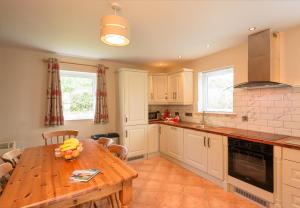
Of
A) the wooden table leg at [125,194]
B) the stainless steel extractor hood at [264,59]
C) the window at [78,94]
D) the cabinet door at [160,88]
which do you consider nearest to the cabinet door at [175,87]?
the cabinet door at [160,88]

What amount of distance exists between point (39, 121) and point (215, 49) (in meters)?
3.54

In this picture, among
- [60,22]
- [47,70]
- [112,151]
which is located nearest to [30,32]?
[60,22]

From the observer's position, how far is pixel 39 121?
3.12 m

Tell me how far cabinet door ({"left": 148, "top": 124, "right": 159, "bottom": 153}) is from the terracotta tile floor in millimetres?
706

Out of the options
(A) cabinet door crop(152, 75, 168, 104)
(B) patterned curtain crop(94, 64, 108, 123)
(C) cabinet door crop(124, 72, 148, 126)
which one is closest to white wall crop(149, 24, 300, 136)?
(A) cabinet door crop(152, 75, 168, 104)

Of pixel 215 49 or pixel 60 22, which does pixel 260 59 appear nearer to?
pixel 215 49

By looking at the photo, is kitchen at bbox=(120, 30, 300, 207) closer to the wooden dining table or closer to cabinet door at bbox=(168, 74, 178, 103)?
cabinet door at bbox=(168, 74, 178, 103)

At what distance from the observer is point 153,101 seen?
4.23 m

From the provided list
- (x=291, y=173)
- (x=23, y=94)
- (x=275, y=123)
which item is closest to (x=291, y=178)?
(x=291, y=173)

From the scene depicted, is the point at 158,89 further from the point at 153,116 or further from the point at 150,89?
the point at 153,116

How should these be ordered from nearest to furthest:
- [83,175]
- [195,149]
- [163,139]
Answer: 1. [83,175]
2. [195,149]
3. [163,139]

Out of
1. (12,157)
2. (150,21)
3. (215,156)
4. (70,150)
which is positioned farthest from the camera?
(215,156)

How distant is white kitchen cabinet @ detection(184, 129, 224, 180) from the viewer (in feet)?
8.24

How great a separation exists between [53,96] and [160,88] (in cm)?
238
